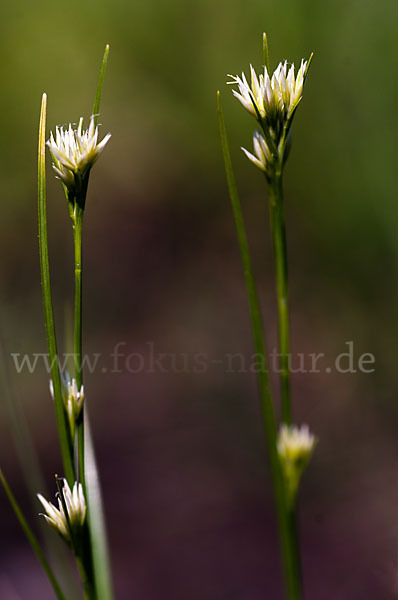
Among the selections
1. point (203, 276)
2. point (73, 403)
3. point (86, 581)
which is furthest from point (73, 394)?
point (203, 276)

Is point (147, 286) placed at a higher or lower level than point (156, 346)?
higher

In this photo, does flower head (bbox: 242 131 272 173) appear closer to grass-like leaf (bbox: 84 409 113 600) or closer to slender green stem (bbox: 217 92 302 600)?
slender green stem (bbox: 217 92 302 600)

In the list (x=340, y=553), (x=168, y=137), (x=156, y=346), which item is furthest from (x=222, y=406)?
(x=168, y=137)

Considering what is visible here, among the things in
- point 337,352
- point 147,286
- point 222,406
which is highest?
point 147,286

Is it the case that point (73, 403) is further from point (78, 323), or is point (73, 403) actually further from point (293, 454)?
point (293, 454)

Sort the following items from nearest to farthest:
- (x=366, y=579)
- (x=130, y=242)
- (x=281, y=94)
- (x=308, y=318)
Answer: (x=281, y=94)
(x=366, y=579)
(x=308, y=318)
(x=130, y=242)

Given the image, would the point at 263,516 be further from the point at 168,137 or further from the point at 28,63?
the point at 28,63

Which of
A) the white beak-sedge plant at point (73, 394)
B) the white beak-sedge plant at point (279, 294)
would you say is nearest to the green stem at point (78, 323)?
the white beak-sedge plant at point (73, 394)
